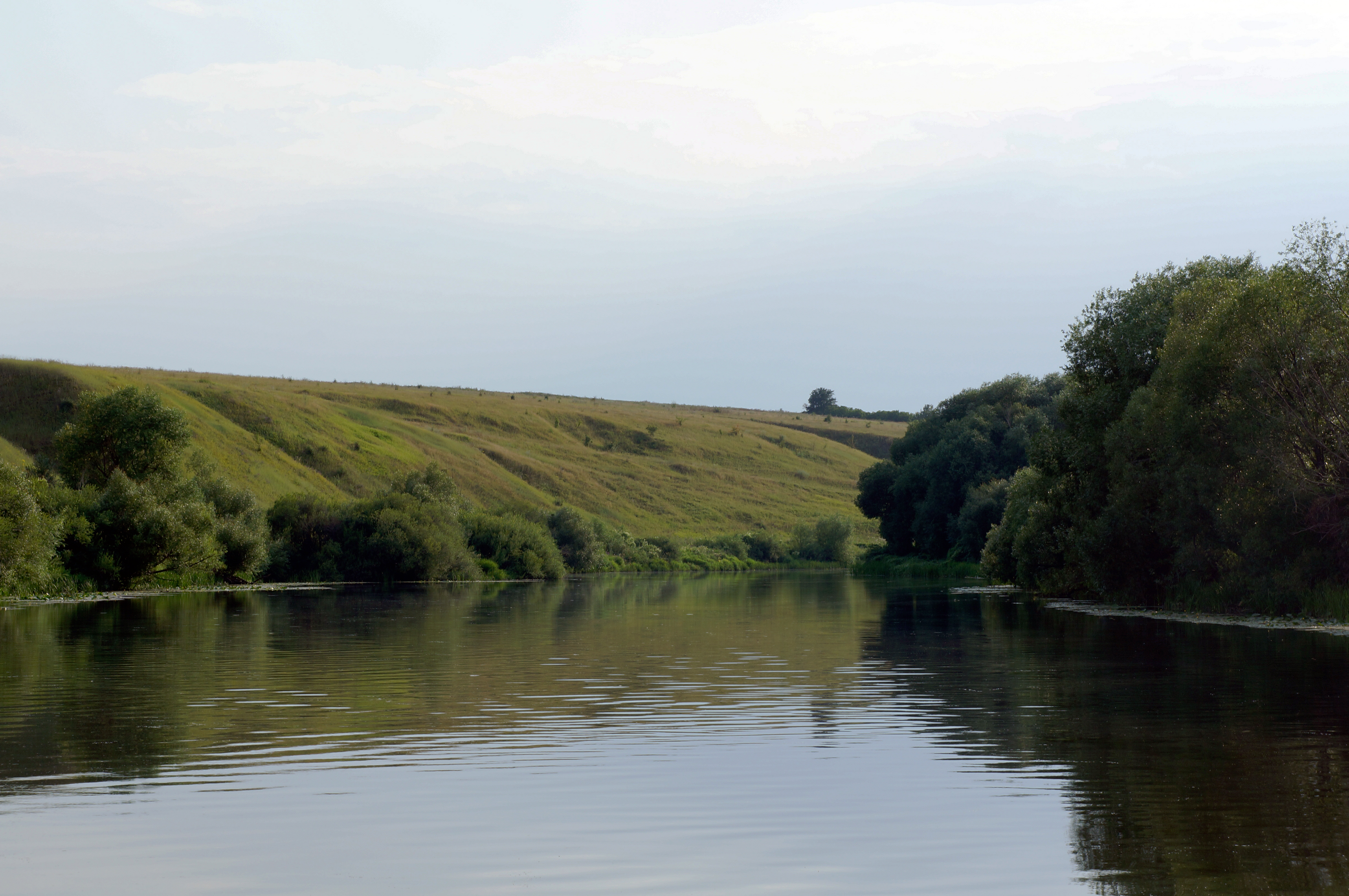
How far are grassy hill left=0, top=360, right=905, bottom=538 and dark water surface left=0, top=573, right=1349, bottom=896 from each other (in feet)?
243

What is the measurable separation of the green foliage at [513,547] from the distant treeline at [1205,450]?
142 ft

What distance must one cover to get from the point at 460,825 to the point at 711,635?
89.8ft

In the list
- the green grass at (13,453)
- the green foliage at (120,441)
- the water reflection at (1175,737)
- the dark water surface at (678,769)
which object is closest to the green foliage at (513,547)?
the green foliage at (120,441)

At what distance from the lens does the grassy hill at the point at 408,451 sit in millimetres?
107875

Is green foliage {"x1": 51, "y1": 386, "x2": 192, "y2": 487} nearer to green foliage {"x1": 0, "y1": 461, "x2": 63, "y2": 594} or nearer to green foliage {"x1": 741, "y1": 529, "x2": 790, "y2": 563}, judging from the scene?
green foliage {"x1": 0, "y1": 461, "x2": 63, "y2": 594}

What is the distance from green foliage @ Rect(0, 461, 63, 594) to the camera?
54.9 m

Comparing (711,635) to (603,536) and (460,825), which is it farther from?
(603,536)

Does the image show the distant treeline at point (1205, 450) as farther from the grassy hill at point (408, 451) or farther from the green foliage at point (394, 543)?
the grassy hill at point (408, 451)

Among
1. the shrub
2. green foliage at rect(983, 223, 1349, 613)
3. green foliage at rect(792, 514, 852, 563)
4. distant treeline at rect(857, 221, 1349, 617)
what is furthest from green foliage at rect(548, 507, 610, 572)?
green foliage at rect(983, 223, 1349, 613)

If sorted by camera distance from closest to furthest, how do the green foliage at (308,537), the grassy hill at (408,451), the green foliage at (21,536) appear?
the green foliage at (21,536) → the green foliage at (308,537) → the grassy hill at (408,451)

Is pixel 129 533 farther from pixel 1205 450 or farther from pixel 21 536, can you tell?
pixel 1205 450

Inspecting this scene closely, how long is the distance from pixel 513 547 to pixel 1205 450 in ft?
208

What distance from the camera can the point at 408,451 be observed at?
5827 inches

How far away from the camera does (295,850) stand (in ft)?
36.2
